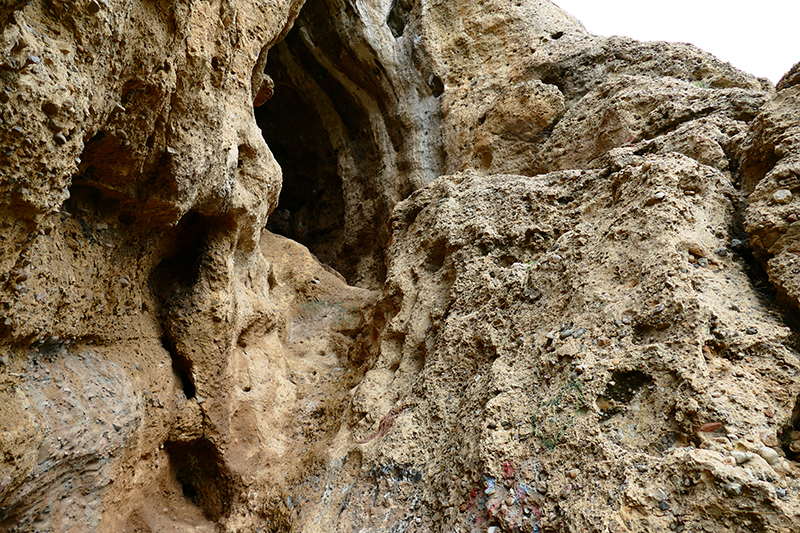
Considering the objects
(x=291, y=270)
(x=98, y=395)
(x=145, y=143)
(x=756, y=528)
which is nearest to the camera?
(x=756, y=528)

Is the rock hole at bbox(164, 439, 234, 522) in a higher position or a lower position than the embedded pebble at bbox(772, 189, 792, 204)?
lower

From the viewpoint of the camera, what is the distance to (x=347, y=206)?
22.3ft

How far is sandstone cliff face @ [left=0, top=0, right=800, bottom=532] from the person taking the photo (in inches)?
70.4

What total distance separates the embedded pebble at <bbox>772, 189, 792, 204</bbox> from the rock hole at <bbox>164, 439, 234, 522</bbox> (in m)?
3.48

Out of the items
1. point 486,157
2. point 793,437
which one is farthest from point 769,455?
point 486,157

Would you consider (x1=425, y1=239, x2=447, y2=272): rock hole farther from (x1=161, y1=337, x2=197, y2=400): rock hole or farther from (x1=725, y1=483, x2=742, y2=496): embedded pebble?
(x1=725, y1=483, x2=742, y2=496): embedded pebble

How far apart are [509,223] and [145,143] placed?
2.33 metres

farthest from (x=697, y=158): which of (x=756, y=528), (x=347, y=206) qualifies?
(x=347, y=206)

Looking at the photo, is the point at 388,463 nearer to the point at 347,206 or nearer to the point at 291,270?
the point at 291,270

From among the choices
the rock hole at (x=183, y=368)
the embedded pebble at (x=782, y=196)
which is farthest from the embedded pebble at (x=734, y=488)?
the rock hole at (x=183, y=368)

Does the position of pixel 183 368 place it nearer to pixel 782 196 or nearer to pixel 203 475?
pixel 203 475

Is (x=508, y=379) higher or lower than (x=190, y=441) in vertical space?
higher

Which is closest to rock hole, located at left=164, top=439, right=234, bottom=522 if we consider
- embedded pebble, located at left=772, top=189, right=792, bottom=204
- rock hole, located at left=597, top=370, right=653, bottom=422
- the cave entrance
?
rock hole, located at left=597, top=370, right=653, bottom=422

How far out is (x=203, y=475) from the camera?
3.38 metres
